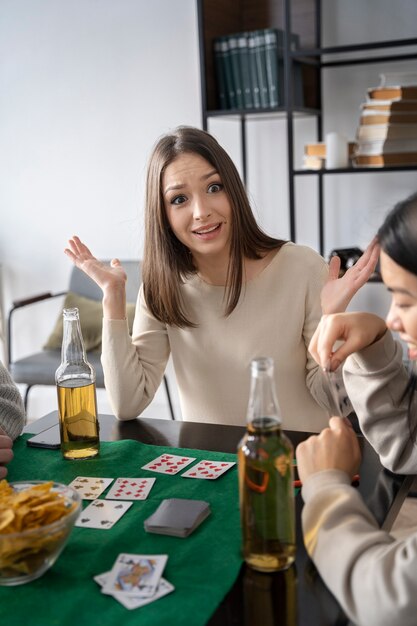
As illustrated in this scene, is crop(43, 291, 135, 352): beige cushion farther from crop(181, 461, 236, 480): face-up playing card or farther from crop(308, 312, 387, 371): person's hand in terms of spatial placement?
crop(308, 312, 387, 371): person's hand

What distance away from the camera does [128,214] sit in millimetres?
4086

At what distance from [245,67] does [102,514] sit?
2476 mm

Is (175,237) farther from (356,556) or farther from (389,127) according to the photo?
(389,127)

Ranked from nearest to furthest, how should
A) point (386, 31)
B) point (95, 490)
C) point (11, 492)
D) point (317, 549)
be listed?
point (317, 549) < point (11, 492) < point (95, 490) < point (386, 31)

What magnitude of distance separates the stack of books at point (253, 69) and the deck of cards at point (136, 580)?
2.50 metres

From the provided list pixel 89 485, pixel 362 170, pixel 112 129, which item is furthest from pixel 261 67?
pixel 89 485

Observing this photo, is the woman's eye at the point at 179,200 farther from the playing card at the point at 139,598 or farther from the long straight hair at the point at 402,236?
the playing card at the point at 139,598

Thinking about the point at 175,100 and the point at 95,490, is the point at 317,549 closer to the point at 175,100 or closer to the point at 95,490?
the point at 95,490

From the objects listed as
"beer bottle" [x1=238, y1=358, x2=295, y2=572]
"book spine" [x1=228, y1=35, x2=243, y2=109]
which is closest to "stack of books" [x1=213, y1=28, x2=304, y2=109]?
"book spine" [x1=228, y1=35, x2=243, y2=109]

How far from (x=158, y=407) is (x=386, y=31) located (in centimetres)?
211

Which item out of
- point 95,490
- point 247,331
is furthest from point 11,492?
point 247,331

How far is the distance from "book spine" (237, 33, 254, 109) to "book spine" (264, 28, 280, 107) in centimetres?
9

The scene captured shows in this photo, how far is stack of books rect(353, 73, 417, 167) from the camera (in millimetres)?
2953

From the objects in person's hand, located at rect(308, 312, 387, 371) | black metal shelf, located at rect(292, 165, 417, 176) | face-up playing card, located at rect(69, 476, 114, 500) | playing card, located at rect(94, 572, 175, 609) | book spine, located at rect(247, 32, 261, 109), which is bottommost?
face-up playing card, located at rect(69, 476, 114, 500)
